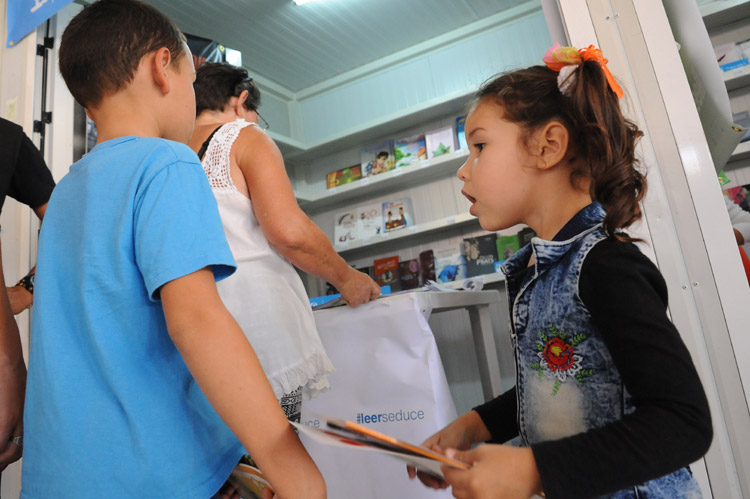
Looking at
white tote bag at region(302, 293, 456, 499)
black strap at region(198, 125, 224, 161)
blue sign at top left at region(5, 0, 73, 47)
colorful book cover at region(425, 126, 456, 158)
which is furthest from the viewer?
colorful book cover at region(425, 126, 456, 158)

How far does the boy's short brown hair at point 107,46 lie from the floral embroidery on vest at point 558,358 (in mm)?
723

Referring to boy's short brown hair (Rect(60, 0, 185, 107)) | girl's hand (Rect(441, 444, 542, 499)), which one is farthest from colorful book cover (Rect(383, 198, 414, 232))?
girl's hand (Rect(441, 444, 542, 499))

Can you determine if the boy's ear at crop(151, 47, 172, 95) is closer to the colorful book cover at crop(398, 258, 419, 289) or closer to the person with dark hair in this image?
the person with dark hair

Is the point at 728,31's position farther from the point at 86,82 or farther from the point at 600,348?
the point at 86,82

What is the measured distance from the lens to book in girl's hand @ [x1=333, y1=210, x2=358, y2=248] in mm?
3934

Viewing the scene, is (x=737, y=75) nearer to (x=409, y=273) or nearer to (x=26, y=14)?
(x=409, y=273)

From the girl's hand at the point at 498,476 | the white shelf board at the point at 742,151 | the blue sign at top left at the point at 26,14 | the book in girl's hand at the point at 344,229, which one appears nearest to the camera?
the girl's hand at the point at 498,476

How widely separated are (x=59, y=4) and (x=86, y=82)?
1531 millimetres

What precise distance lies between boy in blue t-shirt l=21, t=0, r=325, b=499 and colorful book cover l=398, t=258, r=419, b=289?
3.06 meters

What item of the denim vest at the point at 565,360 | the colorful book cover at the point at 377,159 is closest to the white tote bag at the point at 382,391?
the denim vest at the point at 565,360

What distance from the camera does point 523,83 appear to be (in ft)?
3.01

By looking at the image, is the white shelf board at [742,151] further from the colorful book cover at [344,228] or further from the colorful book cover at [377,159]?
the colorful book cover at [344,228]

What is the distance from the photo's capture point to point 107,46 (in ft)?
2.71

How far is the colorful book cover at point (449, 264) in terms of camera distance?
355 cm
